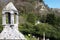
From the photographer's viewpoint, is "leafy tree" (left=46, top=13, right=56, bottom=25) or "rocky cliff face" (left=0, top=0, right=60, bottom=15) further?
"rocky cliff face" (left=0, top=0, right=60, bottom=15)

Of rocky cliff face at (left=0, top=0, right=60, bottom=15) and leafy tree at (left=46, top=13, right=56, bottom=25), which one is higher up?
rocky cliff face at (left=0, top=0, right=60, bottom=15)

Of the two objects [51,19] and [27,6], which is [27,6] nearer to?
[27,6]

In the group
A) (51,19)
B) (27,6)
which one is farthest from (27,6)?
(51,19)

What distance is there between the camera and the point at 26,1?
5259 cm

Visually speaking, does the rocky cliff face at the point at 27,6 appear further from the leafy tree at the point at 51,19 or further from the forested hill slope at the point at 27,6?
the leafy tree at the point at 51,19

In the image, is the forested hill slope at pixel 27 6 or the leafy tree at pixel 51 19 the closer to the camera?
the leafy tree at pixel 51 19

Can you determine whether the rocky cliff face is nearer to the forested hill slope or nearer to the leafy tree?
the forested hill slope

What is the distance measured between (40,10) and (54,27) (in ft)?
41.0

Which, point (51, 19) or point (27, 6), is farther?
point (27, 6)

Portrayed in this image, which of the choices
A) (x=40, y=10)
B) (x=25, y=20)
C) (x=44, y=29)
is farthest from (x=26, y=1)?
(x=44, y=29)

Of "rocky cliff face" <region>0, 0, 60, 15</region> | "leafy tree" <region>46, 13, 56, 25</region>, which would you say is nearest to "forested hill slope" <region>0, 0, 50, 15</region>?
"rocky cliff face" <region>0, 0, 60, 15</region>

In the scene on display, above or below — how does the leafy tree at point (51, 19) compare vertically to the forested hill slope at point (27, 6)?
below

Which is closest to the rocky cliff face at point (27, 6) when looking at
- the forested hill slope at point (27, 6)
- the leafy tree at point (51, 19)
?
the forested hill slope at point (27, 6)

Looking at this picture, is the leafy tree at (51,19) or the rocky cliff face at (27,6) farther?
the rocky cliff face at (27,6)
